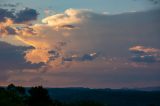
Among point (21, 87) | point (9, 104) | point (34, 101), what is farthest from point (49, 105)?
point (21, 87)

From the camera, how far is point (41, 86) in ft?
451

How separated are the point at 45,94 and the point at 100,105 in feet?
147

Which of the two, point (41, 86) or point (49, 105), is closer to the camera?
point (49, 105)

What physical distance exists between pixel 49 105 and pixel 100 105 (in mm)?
53114

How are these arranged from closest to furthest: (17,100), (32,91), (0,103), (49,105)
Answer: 1. (0,103)
2. (17,100)
3. (49,105)
4. (32,91)

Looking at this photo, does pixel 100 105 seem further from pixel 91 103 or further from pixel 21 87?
pixel 21 87

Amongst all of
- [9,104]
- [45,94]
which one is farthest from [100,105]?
[9,104]

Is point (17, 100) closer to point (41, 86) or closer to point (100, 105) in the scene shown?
point (41, 86)

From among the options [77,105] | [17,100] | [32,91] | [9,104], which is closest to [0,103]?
[9,104]

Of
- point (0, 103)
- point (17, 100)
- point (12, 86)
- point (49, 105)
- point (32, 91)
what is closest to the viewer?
point (0, 103)

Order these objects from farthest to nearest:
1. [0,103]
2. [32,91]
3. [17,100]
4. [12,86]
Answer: [12,86] → [32,91] → [17,100] → [0,103]

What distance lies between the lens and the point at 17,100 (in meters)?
109

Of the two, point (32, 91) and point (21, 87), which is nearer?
A: point (32, 91)

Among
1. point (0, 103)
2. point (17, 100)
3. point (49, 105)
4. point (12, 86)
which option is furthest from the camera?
point (12, 86)
